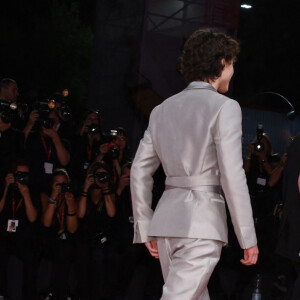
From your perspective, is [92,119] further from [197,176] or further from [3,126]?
[197,176]

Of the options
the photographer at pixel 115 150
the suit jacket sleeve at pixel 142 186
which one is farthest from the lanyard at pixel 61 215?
the suit jacket sleeve at pixel 142 186

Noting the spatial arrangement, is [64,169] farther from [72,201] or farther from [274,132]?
[274,132]

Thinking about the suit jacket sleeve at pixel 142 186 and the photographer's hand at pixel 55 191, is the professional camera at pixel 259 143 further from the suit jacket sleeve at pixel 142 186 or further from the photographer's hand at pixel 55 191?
the suit jacket sleeve at pixel 142 186

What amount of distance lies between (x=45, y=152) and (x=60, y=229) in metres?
0.71

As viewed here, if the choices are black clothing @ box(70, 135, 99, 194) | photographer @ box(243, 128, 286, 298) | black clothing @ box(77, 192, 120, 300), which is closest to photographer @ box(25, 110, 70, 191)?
black clothing @ box(70, 135, 99, 194)

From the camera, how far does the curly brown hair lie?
2.87 meters

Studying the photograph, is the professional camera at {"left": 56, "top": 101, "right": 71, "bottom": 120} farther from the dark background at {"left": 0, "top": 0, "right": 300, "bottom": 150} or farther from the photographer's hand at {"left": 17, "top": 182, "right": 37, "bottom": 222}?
the photographer's hand at {"left": 17, "top": 182, "right": 37, "bottom": 222}

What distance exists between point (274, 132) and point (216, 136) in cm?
522

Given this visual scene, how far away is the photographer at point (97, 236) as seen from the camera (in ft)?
18.3

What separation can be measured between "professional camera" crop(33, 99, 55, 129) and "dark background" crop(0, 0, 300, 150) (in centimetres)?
24

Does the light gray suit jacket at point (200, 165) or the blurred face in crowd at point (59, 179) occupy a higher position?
the light gray suit jacket at point (200, 165)

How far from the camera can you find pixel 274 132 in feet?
25.7

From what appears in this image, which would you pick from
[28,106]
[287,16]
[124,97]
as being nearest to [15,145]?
[28,106]

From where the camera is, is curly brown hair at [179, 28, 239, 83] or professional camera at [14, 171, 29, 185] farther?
professional camera at [14, 171, 29, 185]
